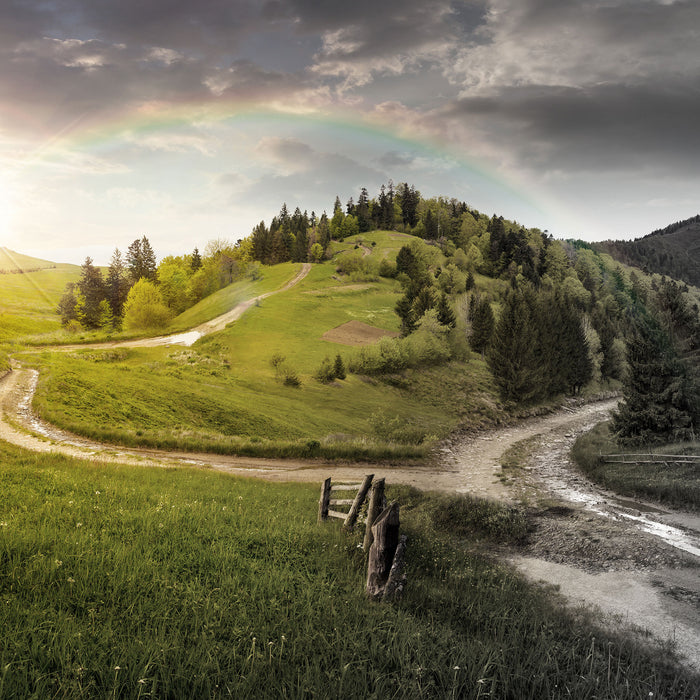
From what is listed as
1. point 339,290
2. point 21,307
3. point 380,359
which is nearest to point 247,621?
point 380,359

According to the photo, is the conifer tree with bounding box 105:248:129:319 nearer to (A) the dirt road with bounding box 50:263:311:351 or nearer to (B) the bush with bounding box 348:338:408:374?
(A) the dirt road with bounding box 50:263:311:351

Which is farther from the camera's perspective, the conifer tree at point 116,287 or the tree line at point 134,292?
the conifer tree at point 116,287

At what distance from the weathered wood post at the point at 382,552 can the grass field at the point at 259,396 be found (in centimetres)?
2216

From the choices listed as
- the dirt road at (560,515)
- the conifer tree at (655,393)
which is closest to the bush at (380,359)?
the dirt road at (560,515)

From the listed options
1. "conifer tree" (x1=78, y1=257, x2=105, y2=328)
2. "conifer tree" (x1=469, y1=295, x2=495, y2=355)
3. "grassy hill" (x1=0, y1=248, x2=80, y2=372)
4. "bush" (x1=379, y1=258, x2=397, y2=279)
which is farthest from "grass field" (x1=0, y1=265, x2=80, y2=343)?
"bush" (x1=379, y1=258, x2=397, y2=279)

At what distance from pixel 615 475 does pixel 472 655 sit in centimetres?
2484

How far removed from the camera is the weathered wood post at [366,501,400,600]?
7.17 m

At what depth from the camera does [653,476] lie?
22.8 m

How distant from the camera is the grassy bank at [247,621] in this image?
430cm

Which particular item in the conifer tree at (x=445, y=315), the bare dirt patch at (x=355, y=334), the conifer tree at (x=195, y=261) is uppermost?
the conifer tree at (x=195, y=261)

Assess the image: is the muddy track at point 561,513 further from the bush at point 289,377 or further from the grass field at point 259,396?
the bush at point 289,377

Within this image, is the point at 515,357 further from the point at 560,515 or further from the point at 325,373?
the point at 560,515

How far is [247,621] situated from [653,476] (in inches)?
976

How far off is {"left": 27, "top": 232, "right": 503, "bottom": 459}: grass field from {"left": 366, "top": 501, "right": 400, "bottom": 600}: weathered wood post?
22.2 meters
